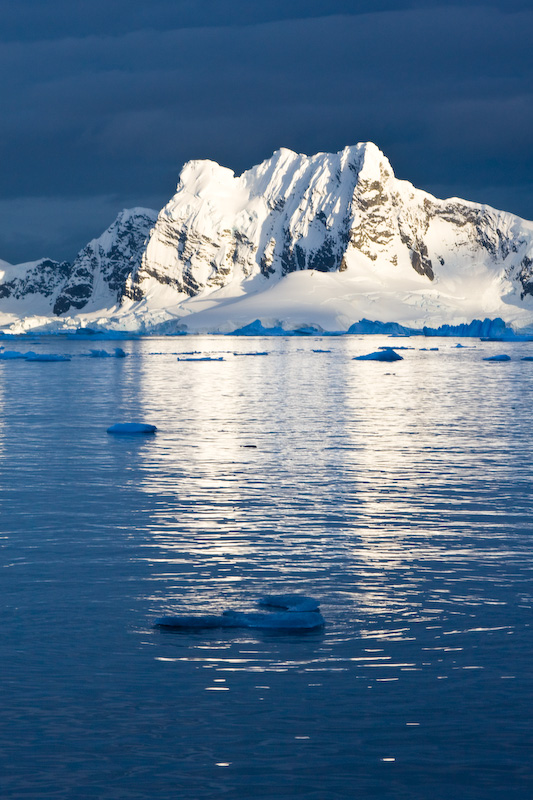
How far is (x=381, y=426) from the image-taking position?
2836 centimetres

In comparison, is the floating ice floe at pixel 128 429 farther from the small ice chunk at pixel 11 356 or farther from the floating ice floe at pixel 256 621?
the small ice chunk at pixel 11 356

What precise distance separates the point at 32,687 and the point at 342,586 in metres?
3.93

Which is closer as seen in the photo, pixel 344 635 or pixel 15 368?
pixel 344 635

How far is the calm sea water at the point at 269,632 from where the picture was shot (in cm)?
646

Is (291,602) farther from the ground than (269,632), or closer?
farther from the ground

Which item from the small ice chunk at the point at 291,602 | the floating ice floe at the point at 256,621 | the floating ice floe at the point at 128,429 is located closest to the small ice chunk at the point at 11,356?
the floating ice floe at the point at 128,429

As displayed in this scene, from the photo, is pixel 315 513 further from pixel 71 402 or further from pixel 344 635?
pixel 71 402

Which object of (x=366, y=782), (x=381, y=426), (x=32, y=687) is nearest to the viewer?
(x=366, y=782)

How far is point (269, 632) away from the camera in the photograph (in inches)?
360

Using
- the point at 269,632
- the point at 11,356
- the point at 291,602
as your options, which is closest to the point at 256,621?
the point at 269,632

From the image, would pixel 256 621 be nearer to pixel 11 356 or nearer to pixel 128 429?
pixel 128 429

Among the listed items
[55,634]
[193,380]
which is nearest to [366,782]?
[55,634]

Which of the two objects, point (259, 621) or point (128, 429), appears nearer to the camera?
point (259, 621)

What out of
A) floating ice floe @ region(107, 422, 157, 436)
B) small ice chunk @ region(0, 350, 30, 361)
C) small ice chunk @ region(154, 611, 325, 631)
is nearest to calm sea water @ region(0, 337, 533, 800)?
small ice chunk @ region(154, 611, 325, 631)
